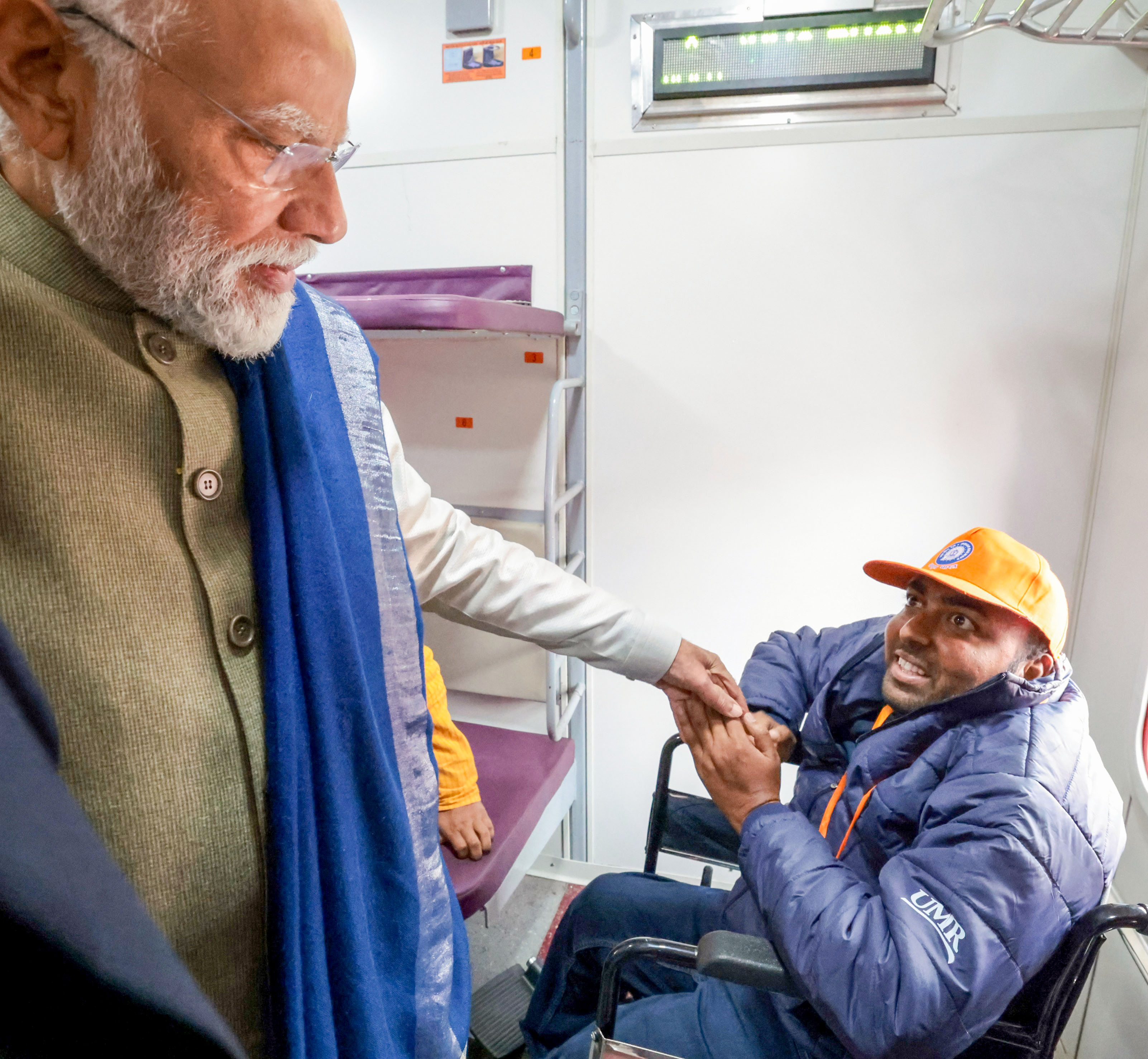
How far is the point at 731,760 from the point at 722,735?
5cm

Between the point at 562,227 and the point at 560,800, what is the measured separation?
5.54ft

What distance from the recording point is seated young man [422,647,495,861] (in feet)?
5.40

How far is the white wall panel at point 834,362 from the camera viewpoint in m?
1.82

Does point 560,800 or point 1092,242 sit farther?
point 560,800

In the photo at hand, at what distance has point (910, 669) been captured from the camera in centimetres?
139

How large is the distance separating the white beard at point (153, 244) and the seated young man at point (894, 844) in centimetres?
113

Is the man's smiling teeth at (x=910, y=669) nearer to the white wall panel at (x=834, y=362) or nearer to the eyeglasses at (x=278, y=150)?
the white wall panel at (x=834, y=362)

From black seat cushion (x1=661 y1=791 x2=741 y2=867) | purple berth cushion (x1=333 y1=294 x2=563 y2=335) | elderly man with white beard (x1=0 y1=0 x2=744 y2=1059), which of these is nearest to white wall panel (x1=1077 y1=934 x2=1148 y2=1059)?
black seat cushion (x1=661 y1=791 x2=741 y2=867)

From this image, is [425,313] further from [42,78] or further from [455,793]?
[455,793]

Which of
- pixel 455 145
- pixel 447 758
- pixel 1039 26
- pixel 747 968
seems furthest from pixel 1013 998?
pixel 455 145

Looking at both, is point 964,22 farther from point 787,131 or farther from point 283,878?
point 283,878

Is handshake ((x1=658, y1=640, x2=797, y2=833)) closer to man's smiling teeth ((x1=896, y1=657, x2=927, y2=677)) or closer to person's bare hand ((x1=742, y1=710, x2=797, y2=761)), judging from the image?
person's bare hand ((x1=742, y1=710, x2=797, y2=761))

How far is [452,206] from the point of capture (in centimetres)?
212

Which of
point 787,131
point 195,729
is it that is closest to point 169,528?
point 195,729
